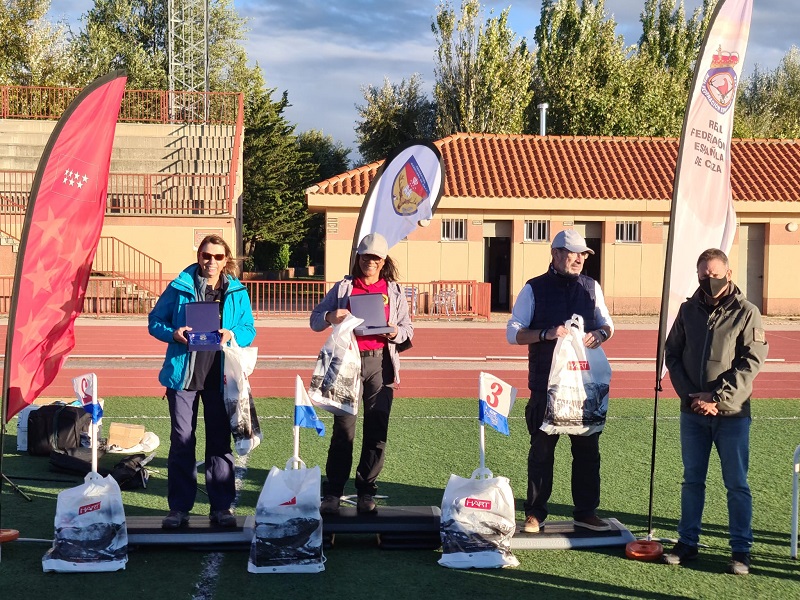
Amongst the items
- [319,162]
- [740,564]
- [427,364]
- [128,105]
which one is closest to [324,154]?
[319,162]

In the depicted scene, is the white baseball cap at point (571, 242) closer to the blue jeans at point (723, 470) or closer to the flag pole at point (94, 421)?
the blue jeans at point (723, 470)

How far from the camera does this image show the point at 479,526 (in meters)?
5.38

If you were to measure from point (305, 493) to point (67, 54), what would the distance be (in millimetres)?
40343

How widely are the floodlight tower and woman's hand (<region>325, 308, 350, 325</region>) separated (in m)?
28.7

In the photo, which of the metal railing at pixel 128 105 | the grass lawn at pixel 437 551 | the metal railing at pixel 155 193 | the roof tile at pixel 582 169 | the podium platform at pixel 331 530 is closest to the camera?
the grass lawn at pixel 437 551

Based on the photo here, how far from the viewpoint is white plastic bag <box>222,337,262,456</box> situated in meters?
5.54

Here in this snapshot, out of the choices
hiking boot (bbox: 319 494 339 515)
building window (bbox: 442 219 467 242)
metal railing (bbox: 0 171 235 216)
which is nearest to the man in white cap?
hiking boot (bbox: 319 494 339 515)

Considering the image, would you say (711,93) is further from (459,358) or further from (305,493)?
(459,358)

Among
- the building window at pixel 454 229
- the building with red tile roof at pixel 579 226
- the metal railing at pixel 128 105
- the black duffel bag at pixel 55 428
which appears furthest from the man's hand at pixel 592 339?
the metal railing at pixel 128 105

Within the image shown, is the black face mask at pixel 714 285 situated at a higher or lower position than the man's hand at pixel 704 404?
higher

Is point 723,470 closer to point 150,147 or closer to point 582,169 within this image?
point 582,169

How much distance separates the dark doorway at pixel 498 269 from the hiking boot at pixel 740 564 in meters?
21.8

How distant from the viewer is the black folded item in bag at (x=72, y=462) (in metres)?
7.37

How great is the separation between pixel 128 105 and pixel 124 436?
28046mm
